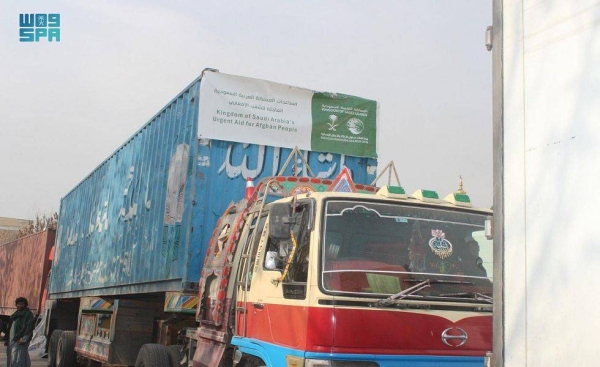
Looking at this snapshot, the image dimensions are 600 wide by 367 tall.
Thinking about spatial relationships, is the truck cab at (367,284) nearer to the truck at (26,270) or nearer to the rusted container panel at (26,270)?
the truck at (26,270)

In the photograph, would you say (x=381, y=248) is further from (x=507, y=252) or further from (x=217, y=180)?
(x=217, y=180)

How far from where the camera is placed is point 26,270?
1973 centimetres

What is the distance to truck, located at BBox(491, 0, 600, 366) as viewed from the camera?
7.22 feet

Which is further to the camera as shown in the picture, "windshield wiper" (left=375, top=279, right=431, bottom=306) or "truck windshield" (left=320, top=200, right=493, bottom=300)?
"truck windshield" (left=320, top=200, right=493, bottom=300)

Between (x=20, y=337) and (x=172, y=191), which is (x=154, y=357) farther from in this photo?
(x=20, y=337)

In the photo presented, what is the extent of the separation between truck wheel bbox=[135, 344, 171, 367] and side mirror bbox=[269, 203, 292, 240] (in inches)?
120

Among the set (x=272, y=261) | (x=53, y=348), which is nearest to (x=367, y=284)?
(x=272, y=261)

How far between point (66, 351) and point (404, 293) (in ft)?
30.5

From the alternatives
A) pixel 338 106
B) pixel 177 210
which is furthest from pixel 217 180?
pixel 338 106

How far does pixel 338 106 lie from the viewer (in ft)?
25.7

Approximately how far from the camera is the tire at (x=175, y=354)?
6.83 m

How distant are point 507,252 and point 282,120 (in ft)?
17.5

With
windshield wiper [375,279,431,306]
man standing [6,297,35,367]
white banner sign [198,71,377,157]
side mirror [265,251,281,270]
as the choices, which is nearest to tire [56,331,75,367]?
man standing [6,297,35,367]

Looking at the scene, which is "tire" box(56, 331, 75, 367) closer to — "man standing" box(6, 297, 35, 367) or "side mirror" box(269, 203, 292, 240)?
"man standing" box(6, 297, 35, 367)
